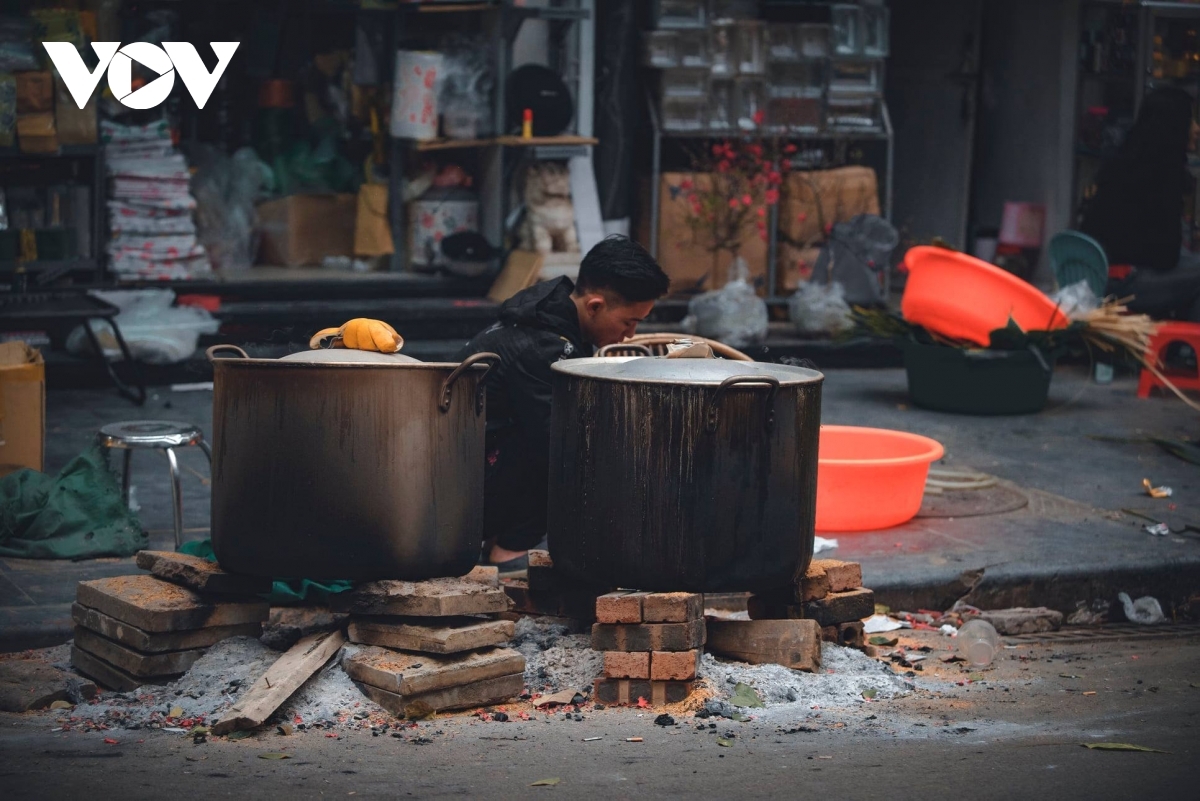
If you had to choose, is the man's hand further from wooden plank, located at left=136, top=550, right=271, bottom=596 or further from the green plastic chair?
the green plastic chair

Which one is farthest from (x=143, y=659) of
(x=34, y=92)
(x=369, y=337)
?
(x=34, y=92)

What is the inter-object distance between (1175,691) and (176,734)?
317 centimetres

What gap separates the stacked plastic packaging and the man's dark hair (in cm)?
590

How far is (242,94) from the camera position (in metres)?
11.9

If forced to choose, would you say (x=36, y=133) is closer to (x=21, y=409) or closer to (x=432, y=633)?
(x=21, y=409)

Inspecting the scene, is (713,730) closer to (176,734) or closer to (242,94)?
(176,734)

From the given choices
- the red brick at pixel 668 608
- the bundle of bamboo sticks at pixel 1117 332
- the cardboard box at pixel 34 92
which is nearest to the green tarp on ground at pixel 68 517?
the red brick at pixel 668 608

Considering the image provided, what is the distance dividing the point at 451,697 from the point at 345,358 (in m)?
1.05

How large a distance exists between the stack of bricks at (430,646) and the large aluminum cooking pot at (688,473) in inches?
15.3

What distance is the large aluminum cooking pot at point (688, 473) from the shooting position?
4.47 meters

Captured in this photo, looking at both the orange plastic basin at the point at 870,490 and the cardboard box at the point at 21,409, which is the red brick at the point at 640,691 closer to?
the orange plastic basin at the point at 870,490

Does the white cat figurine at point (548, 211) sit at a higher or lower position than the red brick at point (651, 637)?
higher

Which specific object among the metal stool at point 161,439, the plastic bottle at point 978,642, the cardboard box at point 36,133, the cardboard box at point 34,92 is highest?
the cardboard box at point 34,92

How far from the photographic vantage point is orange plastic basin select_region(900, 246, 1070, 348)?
361 inches
